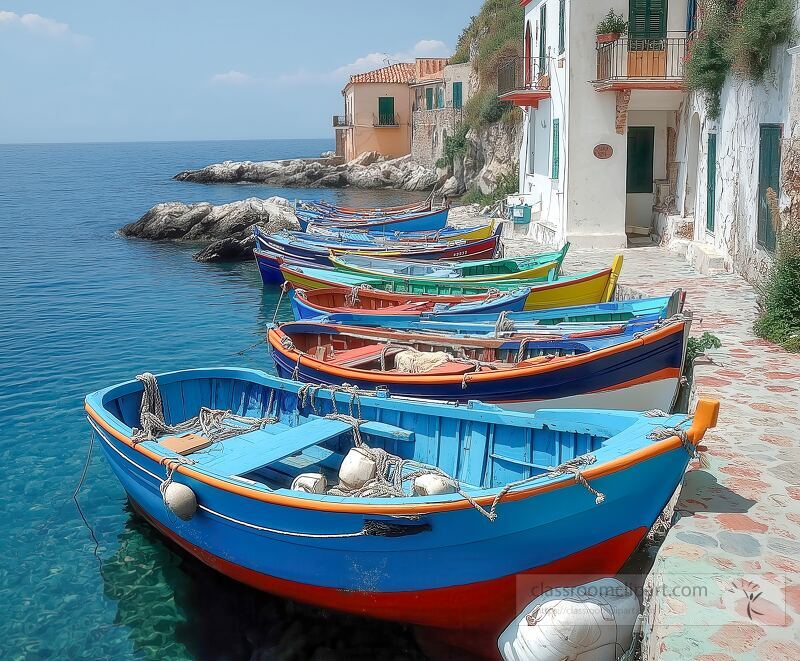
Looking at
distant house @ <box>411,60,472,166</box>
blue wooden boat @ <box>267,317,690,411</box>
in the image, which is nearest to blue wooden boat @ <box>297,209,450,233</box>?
blue wooden boat @ <box>267,317,690,411</box>

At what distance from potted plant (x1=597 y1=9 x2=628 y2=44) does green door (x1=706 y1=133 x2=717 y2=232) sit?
3.43 metres

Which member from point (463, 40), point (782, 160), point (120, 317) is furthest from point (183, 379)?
point (463, 40)

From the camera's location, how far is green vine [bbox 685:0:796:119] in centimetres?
1124

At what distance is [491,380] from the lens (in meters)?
8.60

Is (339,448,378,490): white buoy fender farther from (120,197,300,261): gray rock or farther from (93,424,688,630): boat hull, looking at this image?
(120,197,300,261): gray rock

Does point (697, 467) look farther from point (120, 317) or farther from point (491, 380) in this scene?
point (120, 317)

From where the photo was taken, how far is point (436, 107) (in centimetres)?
4984

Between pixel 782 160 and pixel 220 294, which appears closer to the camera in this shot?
pixel 782 160

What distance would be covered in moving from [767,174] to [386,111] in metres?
48.1

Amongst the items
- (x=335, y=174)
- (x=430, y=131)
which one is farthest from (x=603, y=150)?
(x=335, y=174)

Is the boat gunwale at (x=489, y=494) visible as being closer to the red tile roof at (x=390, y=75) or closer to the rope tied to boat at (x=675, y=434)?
the rope tied to boat at (x=675, y=434)

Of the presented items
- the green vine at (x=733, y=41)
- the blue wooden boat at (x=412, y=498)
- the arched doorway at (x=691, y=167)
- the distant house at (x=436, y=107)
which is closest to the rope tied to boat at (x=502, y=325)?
the blue wooden boat at (x=412, y=498)

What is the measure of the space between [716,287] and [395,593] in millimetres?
9715

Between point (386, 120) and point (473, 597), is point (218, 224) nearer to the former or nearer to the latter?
point (473, 597)
